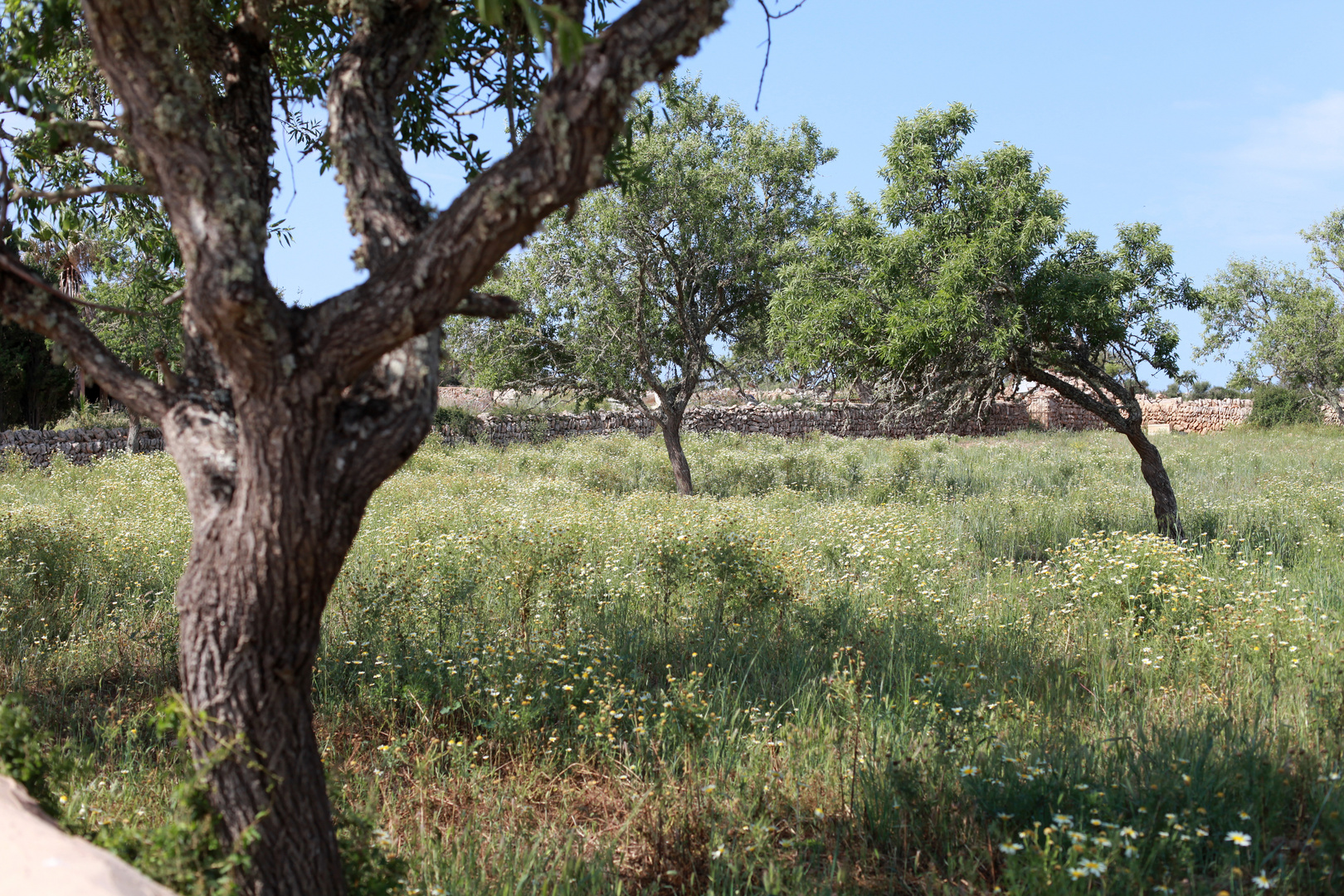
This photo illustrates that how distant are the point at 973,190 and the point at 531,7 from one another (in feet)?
31.7

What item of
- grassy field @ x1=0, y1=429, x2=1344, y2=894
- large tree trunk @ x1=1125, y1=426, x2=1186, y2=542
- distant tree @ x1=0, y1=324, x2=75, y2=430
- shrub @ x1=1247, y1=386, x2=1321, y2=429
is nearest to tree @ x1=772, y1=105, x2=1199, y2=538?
large tree trunk @ x1=1125, y1=426, x2=1186, y2=542

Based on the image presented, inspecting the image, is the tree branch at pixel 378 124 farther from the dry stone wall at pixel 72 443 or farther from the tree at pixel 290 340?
the dry stone wall at pixel 72 443

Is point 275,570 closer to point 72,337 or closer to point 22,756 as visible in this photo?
point 72,337

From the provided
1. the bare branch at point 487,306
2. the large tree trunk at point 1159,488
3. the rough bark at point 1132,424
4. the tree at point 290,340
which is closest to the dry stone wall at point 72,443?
the tree at point 290,340

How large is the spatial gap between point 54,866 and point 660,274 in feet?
48.6

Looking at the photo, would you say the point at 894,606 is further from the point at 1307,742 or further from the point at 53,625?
the point at 53,625

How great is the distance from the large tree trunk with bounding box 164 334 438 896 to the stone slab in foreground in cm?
42

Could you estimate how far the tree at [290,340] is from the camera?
7.82ft

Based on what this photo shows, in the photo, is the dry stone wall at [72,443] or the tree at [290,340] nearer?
the tree at [290,340]

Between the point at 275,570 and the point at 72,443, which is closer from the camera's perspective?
the point at 275,570

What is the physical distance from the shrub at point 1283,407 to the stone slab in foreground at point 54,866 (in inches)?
1563

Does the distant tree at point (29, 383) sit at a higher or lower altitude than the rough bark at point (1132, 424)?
higher

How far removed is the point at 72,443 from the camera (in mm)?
18828

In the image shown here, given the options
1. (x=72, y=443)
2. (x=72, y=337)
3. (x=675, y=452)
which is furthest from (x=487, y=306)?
(x=72, y=443)
